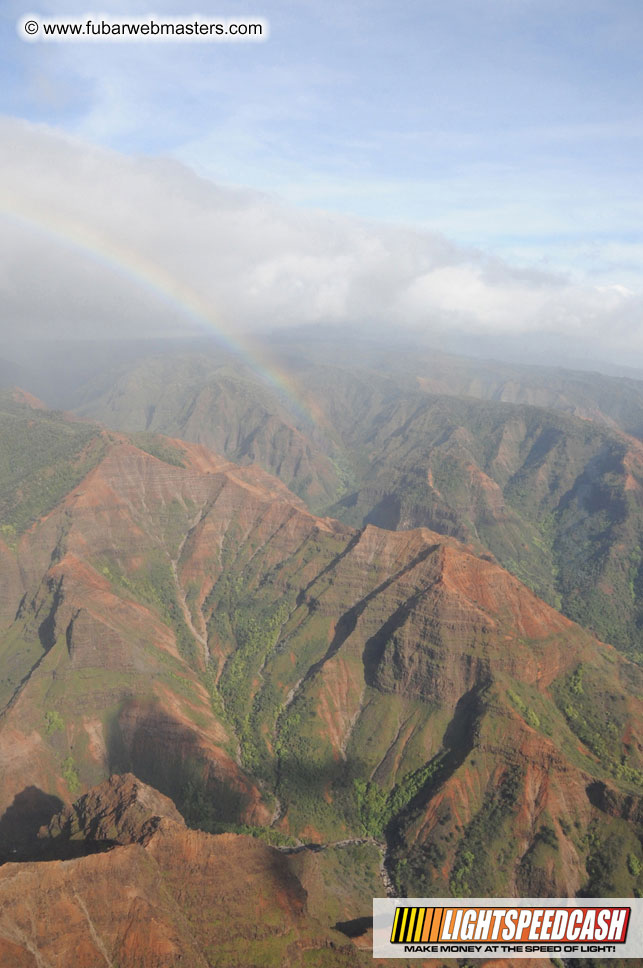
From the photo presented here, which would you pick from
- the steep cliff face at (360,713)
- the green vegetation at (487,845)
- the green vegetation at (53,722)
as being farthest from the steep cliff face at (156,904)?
the green vegetation at (53,722)

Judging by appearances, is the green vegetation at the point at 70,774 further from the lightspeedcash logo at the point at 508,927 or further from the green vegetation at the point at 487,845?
the green vegetation at the point at 487,845

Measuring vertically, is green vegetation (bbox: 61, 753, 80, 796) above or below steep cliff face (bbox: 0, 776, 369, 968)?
below

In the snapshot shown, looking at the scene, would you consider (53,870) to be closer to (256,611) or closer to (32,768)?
(32,768)

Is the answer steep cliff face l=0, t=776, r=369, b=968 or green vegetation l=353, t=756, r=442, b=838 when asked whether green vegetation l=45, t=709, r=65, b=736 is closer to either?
steep cliff face l=0, t=776, r=369, b=968

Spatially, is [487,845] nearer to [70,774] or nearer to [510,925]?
[510,925]

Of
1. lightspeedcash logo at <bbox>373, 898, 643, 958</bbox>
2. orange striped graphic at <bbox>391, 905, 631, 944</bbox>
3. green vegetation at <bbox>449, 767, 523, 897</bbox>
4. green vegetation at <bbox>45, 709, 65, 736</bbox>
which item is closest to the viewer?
lightspeedcash logo at <bbox>373, 898, 643, 958</bbox>

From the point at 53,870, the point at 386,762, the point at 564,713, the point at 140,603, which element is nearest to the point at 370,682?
the point at 386,762

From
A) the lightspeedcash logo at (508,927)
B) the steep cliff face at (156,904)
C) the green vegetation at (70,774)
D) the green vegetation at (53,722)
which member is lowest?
the lightspeedcash logo at (508,927)

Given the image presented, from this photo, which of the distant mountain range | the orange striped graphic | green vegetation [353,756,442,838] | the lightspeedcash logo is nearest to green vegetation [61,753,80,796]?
the distant mountain range

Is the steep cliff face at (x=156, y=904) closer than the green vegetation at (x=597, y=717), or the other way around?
the steep cliff face at (x=156, y=904)
